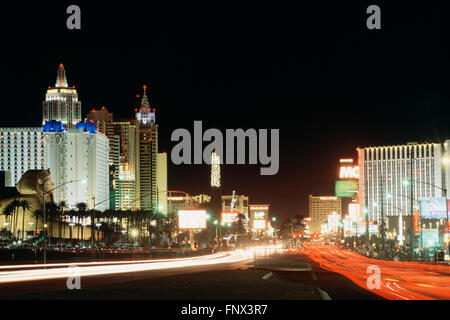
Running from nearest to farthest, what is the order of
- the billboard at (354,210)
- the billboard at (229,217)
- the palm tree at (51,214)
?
1. the billboard at (229,217)
2. the palm tree at (51,214)
3. the billboard at (354,210)

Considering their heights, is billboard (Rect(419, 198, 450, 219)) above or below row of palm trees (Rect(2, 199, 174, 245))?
above

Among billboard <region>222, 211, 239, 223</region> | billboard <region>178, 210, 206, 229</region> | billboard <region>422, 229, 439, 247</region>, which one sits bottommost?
billboard <region>422, 229, 439, 247</region>

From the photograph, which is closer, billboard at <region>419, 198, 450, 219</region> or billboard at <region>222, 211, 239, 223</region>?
billboard at <region>419, 198, 450, 219</region>

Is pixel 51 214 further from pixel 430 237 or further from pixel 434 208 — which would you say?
pixel 434 208

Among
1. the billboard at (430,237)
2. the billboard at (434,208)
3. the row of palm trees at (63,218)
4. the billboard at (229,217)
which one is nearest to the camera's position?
the billboard at (434,208)

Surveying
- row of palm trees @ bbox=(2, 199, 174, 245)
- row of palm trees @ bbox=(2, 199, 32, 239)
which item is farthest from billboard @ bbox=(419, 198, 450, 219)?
row of palm trees @ bbox=(2, 199, 32, 239)

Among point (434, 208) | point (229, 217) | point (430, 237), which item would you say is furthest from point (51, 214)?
point (434, 208)

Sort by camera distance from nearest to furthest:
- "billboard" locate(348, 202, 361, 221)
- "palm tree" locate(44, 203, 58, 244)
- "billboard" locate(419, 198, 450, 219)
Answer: "billboard" locate(419, 198, 450, 219) < "palm tree" locate(44, 203, 58, 244) < "billboard" locate(348, 202, 361, 221)

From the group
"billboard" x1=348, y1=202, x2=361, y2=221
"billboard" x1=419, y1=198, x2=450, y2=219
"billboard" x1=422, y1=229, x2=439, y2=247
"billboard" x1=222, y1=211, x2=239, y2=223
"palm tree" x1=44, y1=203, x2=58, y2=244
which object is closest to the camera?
"billboard" x1=419, y1=198, x2=450, y2=219

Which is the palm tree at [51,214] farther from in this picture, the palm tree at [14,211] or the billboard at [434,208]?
the billboard at [434,208]

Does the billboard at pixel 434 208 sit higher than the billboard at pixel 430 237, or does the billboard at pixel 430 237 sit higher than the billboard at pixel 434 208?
the billboard at pixel 434 208

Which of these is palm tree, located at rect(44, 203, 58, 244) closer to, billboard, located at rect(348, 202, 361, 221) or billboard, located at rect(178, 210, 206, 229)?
billboard, located at rect(178, 210, 206, 229)

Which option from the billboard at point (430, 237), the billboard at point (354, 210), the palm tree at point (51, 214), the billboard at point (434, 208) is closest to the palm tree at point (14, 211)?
the palm tree at point (51, 214)
